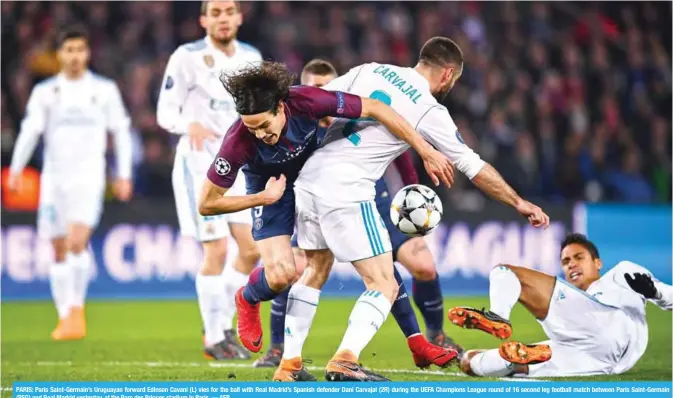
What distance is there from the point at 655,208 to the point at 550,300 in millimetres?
7445

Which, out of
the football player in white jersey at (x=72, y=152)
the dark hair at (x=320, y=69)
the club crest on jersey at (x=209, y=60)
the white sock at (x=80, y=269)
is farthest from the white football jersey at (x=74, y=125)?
the dark hair at (x=320, y=69)

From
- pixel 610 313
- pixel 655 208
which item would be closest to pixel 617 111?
pixel 655 208

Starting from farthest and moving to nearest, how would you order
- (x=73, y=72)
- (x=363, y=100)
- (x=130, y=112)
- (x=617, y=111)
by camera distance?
(x=617, y=111) < (x=130, y=112) < (x=73, y=72) < (x=363, y=100)

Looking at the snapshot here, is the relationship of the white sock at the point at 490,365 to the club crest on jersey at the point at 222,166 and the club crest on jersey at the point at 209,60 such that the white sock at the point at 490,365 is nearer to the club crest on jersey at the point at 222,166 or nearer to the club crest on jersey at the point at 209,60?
the club crest on jersey at the point at 222,166

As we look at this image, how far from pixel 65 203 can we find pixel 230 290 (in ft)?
8.49

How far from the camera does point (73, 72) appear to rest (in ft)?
32.3

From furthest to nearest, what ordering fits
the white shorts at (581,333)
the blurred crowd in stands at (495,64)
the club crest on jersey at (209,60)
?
the blurred crowd in stands at (495,64), the club crest on jersey at (209,60), the white shorts at (581,333)

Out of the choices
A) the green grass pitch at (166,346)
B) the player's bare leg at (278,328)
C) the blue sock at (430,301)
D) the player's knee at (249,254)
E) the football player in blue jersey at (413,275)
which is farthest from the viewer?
the player's knee at (249,254)

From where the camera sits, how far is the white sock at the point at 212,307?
25.3ft

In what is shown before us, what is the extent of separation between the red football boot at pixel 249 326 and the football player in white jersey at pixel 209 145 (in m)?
1.48

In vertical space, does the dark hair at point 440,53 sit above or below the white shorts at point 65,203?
above

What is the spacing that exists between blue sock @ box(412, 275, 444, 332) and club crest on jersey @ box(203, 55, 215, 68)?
7.06 feet

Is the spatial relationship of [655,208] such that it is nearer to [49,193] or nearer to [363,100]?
[49,193]

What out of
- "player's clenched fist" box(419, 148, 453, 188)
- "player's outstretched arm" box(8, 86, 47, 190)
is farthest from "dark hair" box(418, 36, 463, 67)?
"player's outstretched arm" box(8, 86, 47, 190)
